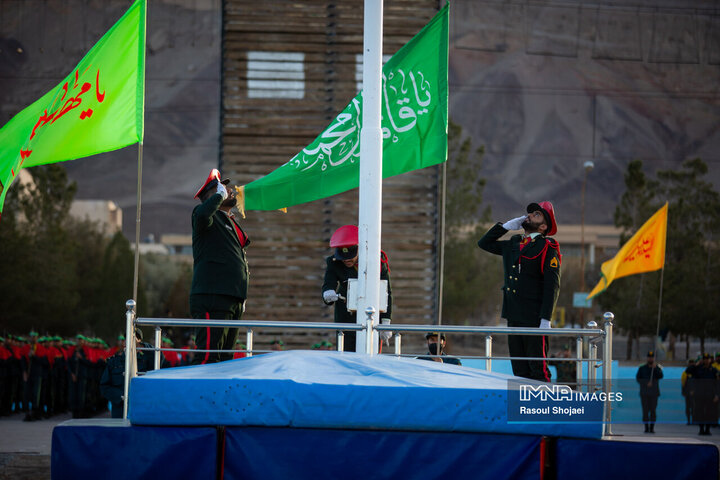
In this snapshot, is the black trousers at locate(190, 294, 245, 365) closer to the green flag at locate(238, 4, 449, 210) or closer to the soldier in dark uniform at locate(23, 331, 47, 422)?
the green flag at locate(238, 4, 449, 210)

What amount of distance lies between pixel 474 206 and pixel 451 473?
50.9 meters

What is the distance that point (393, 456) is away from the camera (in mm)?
5371

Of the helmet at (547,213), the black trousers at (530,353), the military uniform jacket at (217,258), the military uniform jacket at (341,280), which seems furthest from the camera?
the military uniform jacket at (341,280)

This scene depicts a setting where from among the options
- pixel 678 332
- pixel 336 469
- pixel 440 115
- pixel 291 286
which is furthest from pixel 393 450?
pixel 678 332

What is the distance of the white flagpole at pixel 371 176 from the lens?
787 cm

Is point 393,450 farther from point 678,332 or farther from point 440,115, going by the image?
point 678,332

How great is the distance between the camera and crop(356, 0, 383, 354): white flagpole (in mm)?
7875

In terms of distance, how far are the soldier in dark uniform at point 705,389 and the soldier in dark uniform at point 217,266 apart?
1579cm

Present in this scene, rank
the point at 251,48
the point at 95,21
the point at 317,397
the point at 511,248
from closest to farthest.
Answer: the point at 317,397, the point at 511,248, the point at 251,48, the point at 95,21

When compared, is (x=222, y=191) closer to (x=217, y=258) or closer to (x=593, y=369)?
(x=217, y=258)

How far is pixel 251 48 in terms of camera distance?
79.5 feet

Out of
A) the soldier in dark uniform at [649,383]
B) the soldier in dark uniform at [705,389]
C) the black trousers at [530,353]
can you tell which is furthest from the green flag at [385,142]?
the soldier in dark uniform at [705,389]

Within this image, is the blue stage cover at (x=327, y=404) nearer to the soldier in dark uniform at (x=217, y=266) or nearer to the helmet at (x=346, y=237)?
the soldier in dark uniform at (x=217, y=266)

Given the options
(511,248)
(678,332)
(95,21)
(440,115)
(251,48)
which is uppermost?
(95,21)
